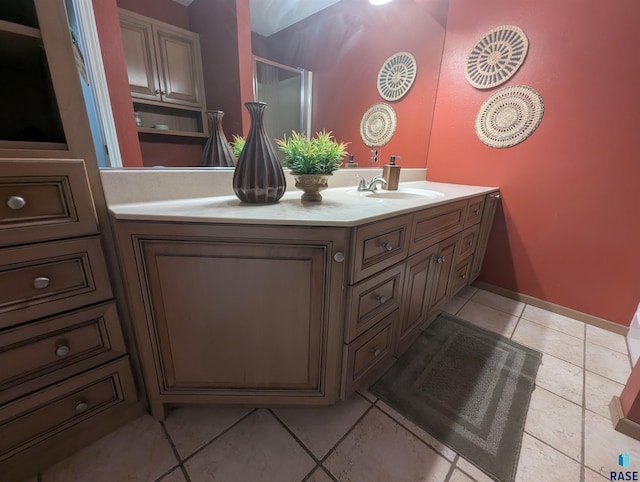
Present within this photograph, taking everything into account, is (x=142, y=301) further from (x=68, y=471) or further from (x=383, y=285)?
(x=383, y=285)

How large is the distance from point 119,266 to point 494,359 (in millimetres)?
1709

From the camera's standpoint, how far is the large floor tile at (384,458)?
0.83m

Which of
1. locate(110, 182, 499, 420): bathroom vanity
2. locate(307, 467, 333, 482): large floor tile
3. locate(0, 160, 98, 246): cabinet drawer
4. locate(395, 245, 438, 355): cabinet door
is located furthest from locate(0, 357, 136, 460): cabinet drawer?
locate(395, 245, 438, 355): cabinet door

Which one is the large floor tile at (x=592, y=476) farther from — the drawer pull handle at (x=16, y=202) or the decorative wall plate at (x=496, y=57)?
the decorative wall plate at (x=496, y=57)

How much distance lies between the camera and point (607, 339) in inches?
60.3

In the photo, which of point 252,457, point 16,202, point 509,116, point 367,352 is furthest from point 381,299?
point 509,116

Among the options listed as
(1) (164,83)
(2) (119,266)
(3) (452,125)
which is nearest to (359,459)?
(2) (119,266)

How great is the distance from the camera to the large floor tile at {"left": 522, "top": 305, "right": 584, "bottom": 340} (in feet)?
5.25

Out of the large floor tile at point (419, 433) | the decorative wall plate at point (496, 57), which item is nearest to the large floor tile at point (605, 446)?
the large floor tile at point (419, 433)

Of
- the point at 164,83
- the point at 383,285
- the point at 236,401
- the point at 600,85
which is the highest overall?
the point at 600,85

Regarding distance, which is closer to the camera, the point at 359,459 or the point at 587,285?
the point at 359,459

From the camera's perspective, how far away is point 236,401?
0.91m

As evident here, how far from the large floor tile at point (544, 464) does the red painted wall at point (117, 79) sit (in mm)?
1699

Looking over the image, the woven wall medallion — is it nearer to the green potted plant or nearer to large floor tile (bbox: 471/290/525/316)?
large floor tile (bbox: 471/290/525/316)
